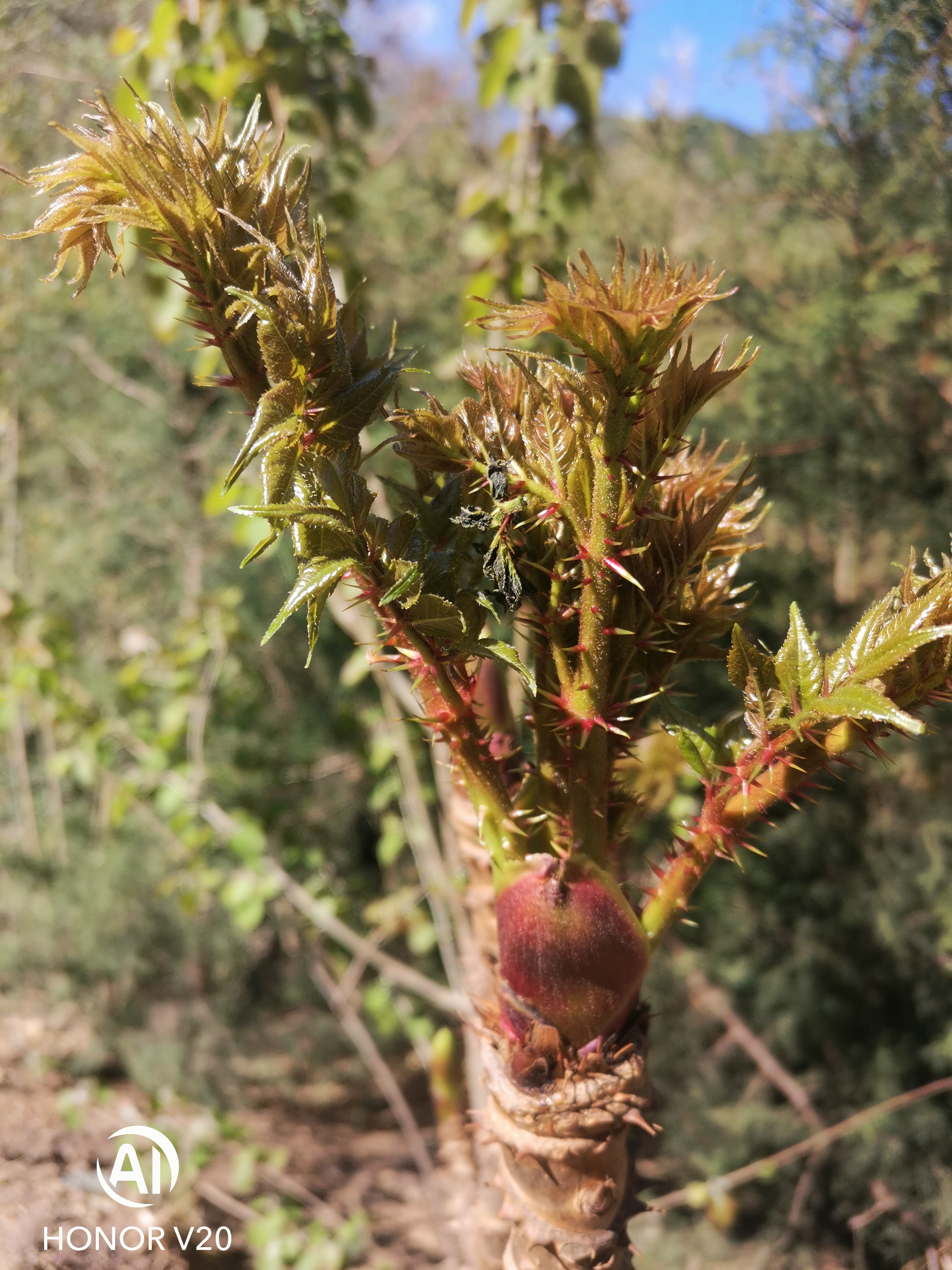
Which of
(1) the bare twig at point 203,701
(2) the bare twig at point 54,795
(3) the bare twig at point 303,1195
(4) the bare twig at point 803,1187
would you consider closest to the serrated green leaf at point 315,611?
(4) the bare twig at point 803,1187

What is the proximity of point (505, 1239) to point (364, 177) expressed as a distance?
7.23 ft

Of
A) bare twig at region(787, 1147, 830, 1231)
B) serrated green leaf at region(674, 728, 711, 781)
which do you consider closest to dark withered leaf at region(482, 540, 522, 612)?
serrated green leaf at region(674, 728, 711, 781)

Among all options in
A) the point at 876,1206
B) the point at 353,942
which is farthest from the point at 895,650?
the point at 353,942

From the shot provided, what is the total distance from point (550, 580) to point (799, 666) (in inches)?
4.5

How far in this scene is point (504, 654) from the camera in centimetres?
Answer: 35

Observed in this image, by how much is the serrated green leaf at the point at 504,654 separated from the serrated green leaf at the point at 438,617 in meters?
0.01

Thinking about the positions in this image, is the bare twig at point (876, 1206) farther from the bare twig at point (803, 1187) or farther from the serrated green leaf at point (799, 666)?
the serrated green leaf at point (799, 666)

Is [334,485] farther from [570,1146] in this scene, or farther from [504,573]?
[570,1146]

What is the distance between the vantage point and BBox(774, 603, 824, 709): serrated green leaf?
357 millimetres

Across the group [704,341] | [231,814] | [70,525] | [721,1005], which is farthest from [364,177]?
[721,1005]

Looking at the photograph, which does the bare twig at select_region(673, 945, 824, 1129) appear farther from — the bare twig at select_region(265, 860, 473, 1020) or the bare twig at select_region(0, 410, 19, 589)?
the bare twig at select_region(0, 410, 19, 589)

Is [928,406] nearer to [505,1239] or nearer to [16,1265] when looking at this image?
[505,1239]

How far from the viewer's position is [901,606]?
14.4 inches

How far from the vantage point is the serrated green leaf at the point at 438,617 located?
0.36 meters
